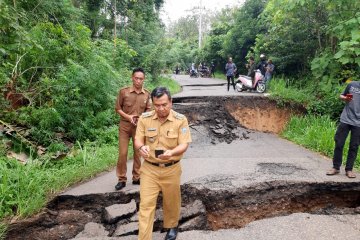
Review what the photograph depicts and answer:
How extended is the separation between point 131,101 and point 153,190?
1.96 metres

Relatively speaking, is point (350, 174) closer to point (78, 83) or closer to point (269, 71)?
point (78, 83)

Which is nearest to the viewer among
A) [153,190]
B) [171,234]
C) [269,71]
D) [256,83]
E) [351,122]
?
[153,190]

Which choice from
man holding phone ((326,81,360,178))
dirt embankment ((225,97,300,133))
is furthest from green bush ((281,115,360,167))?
man holding phone ((326,81,360,178))

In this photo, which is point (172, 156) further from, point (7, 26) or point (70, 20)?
point (70, 20)

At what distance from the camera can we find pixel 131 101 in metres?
5.12

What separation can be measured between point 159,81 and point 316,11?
9.09 m

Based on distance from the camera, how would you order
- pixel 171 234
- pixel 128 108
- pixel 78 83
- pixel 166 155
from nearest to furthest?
pixel 166 155 < pixel 171 234 < pixel 128 108 < pixel 78 83

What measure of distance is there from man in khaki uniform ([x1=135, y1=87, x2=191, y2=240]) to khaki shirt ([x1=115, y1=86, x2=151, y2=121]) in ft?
4.96

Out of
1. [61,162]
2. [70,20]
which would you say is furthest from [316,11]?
[61,162]

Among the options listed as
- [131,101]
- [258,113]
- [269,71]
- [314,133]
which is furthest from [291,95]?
[131,101]

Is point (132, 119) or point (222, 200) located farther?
point (222, 200)

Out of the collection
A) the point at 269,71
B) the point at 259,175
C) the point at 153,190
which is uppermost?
the point at 269,71

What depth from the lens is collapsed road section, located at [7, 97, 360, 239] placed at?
4.41m

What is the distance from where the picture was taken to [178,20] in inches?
2288
